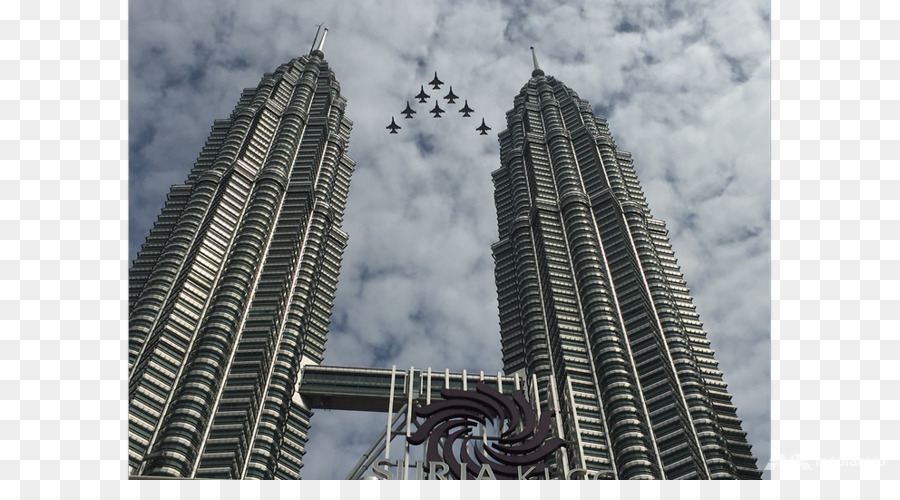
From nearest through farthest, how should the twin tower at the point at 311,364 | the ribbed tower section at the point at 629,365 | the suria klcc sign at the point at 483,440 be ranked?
1. the suria klcc sign at the point at 483,440
2. the twin tower at the point at 311,364
3. the ribbed tower section at the point at 629,365

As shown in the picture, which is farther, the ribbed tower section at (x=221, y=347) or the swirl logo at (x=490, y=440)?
the ribbed tower section at (x=221, y=347)

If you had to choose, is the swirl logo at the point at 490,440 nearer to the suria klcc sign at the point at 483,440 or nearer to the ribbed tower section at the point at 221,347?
the suria klcc sign at the point at 483,440

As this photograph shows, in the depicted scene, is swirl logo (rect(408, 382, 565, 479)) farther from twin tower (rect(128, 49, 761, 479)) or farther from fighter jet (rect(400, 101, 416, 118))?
fighter jet (rect(400, 101, 416, 118))

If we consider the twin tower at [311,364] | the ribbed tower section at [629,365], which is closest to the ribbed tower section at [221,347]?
the twin tower at [311,364]

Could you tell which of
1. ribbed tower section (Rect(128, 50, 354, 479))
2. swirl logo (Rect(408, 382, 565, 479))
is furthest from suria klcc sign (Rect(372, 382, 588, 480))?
ribbed tower section (Rect(128, 50, 354, 479))

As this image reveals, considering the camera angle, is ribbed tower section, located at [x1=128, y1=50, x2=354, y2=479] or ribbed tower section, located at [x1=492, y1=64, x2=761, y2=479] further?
ribbed tower section, located at [x1=492, y1=64, x2=761, y2=479]
